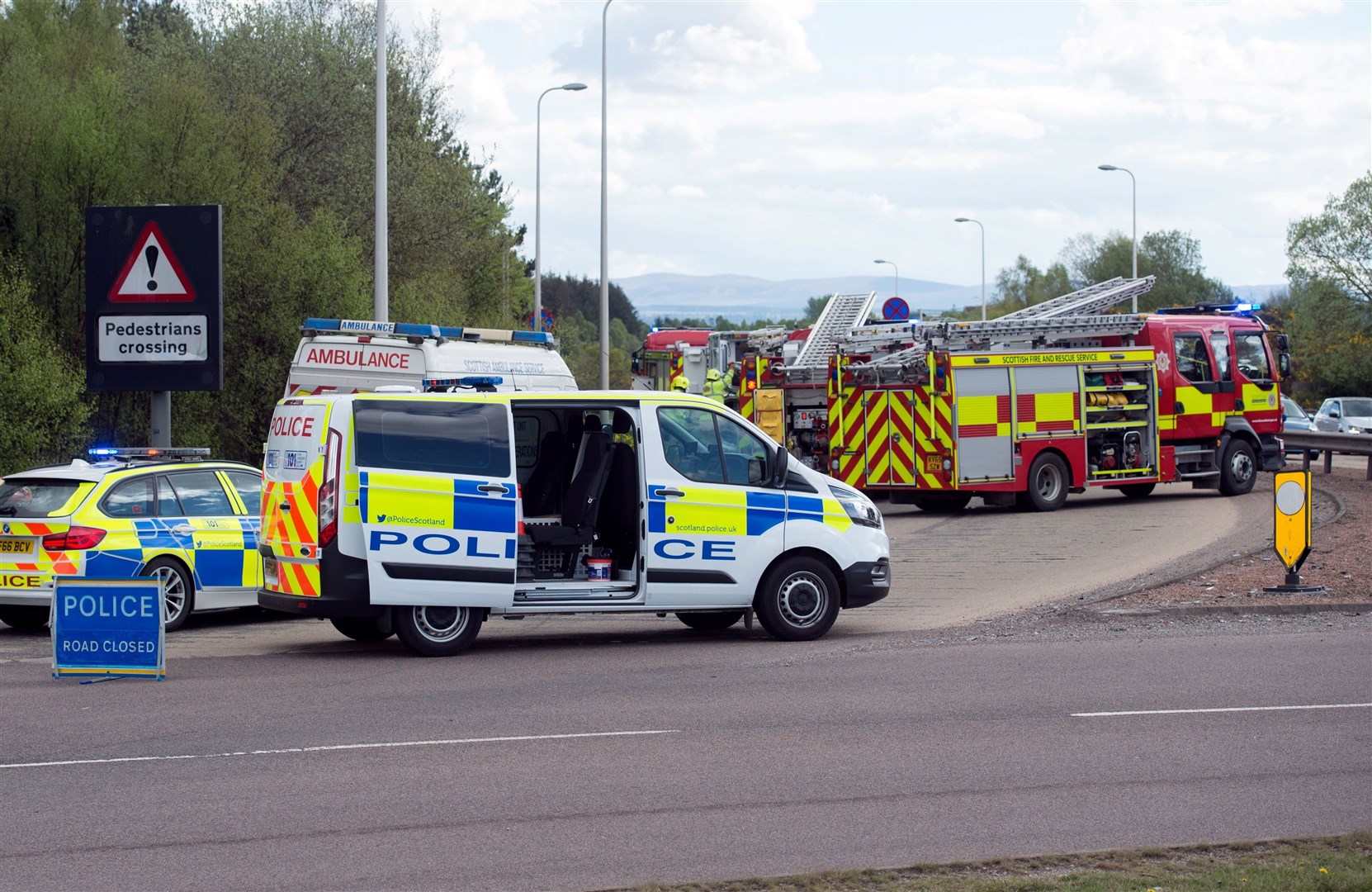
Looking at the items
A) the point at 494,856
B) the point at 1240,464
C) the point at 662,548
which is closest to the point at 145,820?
the point at 494,856

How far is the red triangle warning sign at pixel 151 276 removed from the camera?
1416cm

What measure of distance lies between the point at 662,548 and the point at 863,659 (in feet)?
5.96

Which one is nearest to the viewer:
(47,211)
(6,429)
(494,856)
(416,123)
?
(494,856)

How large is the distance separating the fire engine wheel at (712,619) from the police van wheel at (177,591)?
438cm

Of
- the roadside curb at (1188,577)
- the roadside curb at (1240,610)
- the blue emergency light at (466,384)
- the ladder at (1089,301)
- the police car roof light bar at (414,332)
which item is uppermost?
the ladder at (1089,301)

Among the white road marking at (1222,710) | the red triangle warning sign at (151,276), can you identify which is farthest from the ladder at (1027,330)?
the white road marking at (1222,710)

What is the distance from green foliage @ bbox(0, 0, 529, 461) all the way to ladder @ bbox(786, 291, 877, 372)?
22.7 feet

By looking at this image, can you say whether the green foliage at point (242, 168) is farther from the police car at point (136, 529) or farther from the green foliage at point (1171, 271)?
the green foliage at point (1171, 271)

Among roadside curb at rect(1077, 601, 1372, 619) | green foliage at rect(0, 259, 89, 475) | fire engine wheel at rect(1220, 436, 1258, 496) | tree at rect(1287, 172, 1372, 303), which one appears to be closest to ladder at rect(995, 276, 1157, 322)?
fire engine wheel at rect(1220, 436, 1258, 496)

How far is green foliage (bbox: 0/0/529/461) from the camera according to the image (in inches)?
759

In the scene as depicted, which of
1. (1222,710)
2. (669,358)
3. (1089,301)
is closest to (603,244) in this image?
(669,358)

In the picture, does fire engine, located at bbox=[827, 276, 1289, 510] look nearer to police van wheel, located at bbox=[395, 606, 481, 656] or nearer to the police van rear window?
the police van rear window

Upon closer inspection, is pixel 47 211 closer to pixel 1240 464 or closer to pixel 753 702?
pixel 753 702

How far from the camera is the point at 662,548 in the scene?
37.5ft
